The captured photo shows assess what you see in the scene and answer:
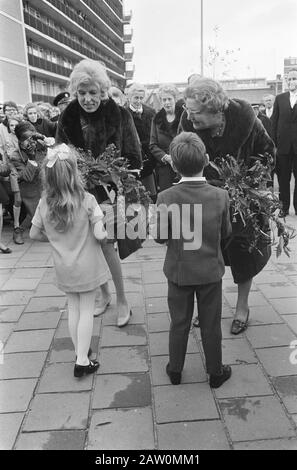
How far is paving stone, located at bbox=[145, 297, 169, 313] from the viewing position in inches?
151

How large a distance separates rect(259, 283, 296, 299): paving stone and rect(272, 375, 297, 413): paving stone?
136 centimetres

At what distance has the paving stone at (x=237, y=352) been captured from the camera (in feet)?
9.79

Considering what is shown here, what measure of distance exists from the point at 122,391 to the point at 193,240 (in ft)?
3.23

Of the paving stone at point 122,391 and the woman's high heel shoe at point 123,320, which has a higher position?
the woman's high heel shoe at point 123,320

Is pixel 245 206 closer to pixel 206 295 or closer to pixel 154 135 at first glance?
pixel 206 295

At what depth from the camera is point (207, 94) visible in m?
2.84

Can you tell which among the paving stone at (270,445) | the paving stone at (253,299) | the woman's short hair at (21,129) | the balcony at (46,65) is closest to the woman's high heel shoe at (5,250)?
the woman's short hair at (21,129)

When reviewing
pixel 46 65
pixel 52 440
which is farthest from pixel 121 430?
pixel 46 65

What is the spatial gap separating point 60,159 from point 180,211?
0.75 meters

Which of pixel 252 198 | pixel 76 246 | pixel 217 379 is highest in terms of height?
pixel 252 198

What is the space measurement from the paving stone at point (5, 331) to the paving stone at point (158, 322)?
1079mm

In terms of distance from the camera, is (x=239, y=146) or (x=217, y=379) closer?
(x=217, y=379)

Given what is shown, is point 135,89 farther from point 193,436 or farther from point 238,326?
point 193,436

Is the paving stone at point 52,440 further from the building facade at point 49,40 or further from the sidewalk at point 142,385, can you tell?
the building facade at point 49,40
